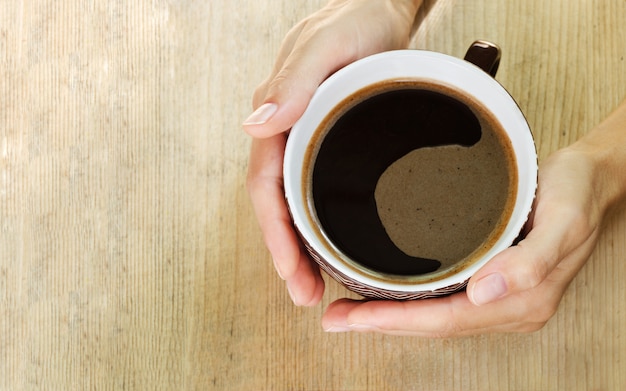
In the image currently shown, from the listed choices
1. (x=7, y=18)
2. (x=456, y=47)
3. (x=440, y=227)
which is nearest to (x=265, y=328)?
(x=440, y=227)

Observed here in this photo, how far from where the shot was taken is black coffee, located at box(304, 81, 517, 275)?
2.01 ft

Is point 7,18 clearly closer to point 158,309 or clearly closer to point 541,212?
point 158,309

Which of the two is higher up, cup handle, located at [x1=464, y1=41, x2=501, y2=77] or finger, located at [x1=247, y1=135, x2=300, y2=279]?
cup handle, located at [x1=464, y1=41, x2=501, y2=77]

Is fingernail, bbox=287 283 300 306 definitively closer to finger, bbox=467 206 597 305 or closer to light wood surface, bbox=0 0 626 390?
light wood surface, bbox=0 0 626 390

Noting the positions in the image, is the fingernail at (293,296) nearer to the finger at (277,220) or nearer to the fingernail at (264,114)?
the finger at (277,220)

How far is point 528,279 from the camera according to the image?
0.56 m

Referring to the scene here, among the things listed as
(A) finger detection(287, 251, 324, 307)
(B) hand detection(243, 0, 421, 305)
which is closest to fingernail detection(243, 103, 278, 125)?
(B) hand detection(243, 0, 421, 305)

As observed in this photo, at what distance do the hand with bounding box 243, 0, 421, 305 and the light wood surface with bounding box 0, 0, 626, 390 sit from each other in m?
0.08

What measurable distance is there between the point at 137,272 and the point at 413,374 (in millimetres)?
327

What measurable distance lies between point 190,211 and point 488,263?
0.36 m

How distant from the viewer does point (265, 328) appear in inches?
29.2

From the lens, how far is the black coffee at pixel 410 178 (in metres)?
0.61

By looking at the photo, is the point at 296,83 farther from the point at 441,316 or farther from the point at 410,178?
the point at 441,316

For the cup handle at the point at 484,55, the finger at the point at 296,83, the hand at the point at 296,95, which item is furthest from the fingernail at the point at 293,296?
the cup handle at the point at 484,55
